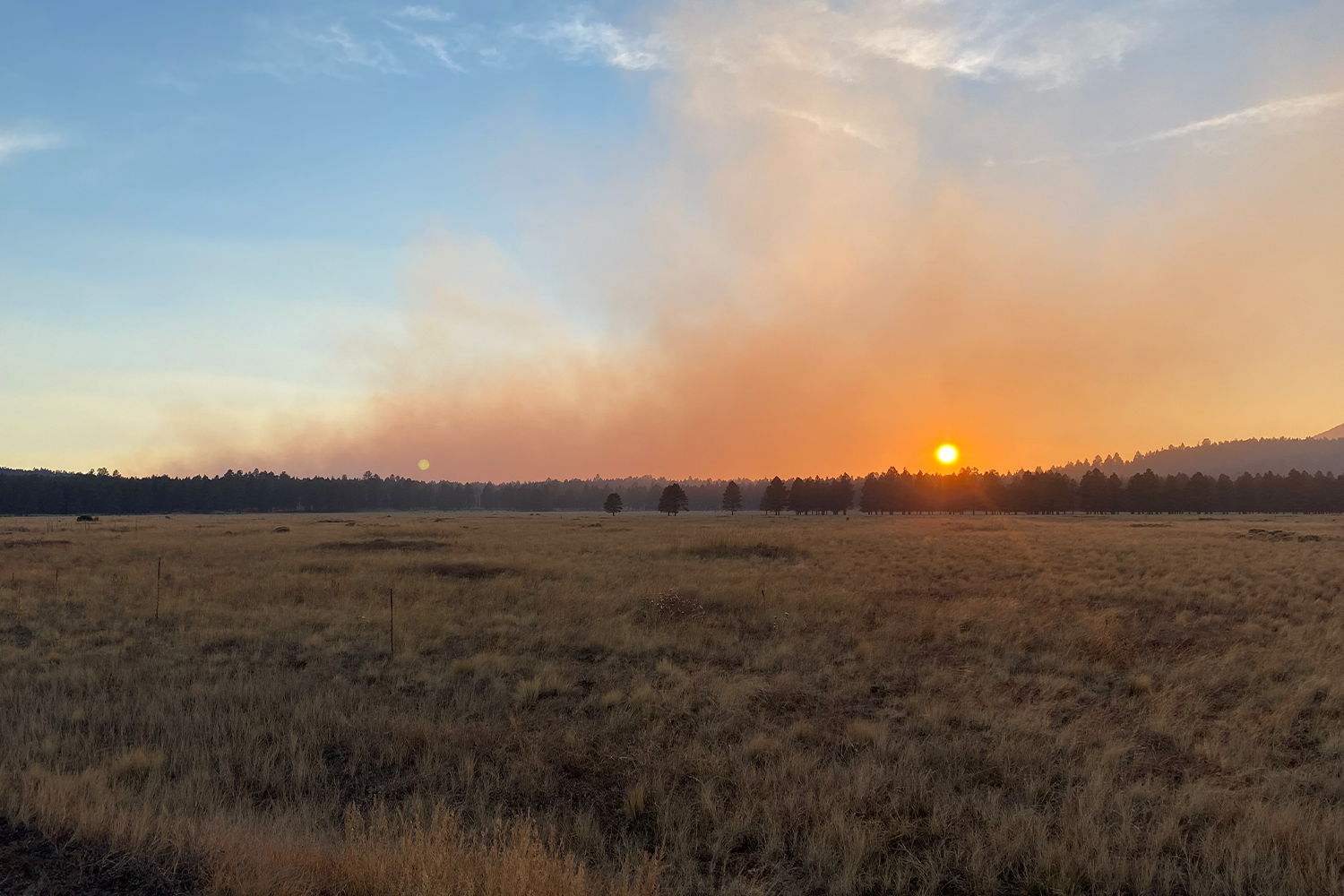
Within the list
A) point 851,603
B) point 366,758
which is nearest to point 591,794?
point 366,758

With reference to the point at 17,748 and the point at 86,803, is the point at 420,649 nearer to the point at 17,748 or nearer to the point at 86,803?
the point at 17,748

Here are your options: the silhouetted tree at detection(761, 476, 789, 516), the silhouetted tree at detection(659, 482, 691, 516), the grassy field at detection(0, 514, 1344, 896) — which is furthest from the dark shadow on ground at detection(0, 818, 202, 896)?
the silhouetted tree at detection(761, 476, 789, 516)

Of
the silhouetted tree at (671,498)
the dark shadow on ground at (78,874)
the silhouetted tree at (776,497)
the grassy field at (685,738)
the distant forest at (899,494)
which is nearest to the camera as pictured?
the dark shadow on ground at (78,874)

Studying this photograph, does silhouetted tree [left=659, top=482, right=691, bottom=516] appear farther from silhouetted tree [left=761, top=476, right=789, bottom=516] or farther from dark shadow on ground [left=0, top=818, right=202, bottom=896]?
dark shadow on ground [left=0, top=818, right=202, bottom=896]

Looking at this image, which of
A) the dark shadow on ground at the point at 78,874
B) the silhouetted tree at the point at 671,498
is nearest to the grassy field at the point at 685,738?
the dark shadow on ground at the point at 78,874

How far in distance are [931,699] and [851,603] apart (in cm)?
909

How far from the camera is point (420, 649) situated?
48.4ft

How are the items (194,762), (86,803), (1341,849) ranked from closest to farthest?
1. (1341,849)
2. (86,803)
3. (194,762)

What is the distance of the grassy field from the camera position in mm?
5816

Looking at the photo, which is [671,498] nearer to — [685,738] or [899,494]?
[899,494]

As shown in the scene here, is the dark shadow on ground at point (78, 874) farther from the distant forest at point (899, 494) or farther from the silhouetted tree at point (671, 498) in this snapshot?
the distant forest at point (899, 494)

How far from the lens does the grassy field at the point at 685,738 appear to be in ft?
19.1

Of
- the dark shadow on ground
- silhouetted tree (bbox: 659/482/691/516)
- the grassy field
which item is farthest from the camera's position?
silhouetted tree (bbox: 659/482/691/516)

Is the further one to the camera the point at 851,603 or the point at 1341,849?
the point at 851,603
